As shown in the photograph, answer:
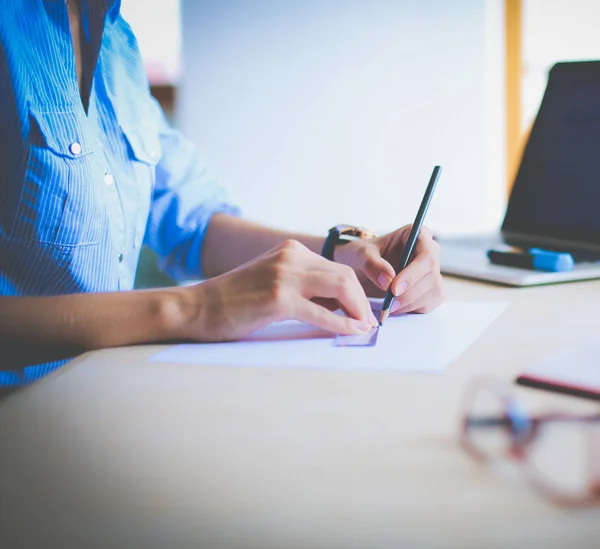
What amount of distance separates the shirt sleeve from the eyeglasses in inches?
31.2

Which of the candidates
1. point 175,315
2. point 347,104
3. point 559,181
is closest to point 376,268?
point 175,315

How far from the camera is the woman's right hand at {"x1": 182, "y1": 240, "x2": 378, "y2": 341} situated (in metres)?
0.67

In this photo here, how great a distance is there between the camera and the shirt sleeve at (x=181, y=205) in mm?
1153

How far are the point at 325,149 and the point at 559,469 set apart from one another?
232 cm

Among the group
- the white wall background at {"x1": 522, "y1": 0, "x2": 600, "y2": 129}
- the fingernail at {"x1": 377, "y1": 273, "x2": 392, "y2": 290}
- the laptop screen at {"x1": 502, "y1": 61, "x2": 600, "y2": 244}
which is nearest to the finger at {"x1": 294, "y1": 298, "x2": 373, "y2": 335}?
the fingernail at {"x1": 377, "y1": 273, "x2": 392, "y2": 290}

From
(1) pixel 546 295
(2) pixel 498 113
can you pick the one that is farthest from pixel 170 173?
(2) pixel 498 113

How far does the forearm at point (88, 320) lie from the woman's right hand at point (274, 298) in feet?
0.08

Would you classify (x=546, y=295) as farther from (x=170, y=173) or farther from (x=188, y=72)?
(x=188, y=72)

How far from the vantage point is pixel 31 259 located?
34.2 inches

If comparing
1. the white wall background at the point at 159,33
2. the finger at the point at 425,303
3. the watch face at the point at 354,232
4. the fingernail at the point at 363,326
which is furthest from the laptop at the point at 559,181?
the white wall background at the point at 159,33

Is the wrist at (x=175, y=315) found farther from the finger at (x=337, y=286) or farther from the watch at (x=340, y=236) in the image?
the watch at (x=340, y=236)

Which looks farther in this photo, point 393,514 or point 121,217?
point 121,217

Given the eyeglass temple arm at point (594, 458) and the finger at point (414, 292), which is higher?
the eyeglass temple arm at point (594, 458)

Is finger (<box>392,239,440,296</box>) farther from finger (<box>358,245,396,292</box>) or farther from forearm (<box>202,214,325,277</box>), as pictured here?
forearm (<box>202,214,325,277</box>)
